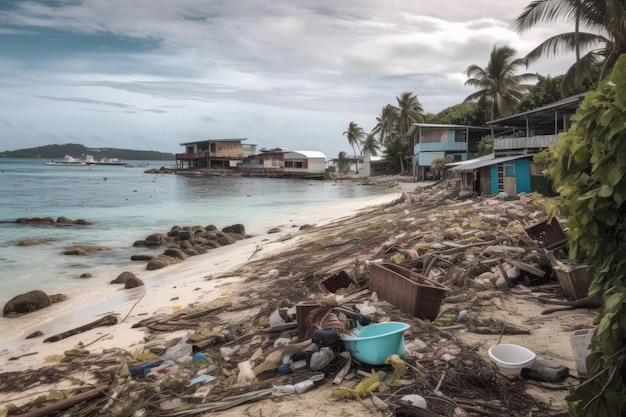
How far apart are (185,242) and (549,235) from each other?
44.0 ft

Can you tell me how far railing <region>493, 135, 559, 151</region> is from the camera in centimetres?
2286

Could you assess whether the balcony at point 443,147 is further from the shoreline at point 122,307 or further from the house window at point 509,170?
the shoreline at point 122,307

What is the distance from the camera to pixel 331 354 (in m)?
4.58

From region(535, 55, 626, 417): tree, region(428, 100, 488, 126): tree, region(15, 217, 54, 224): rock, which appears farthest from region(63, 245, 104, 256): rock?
region(428, 100, 488, 126): tree

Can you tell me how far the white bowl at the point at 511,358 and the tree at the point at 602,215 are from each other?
1497 millimetres

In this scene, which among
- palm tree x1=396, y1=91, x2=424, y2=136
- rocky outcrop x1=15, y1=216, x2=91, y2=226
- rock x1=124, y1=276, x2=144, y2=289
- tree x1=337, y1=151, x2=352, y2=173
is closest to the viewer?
rock x1=124, y1=276, x2=144, y2=289

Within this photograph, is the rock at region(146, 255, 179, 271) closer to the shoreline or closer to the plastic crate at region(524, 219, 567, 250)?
the shoreline

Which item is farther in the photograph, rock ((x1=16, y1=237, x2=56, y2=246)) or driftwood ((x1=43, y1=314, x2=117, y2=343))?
rock ((x1=16, y1=237, x2=56, y2=246))

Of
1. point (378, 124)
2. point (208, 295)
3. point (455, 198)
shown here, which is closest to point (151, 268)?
point (208, 295)

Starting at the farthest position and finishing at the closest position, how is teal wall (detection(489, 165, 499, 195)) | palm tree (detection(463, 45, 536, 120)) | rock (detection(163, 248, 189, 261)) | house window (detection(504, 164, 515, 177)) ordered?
palm tree (detection(463, 45, 536, 120)) < teal wall (detection(489, 165, 499, 195)) < house window (detection(504, 164, 515, 177)) < rock (detection(163, 248, 189, 261))

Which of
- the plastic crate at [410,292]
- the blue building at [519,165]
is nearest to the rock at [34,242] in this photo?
the plastic crate at [410,292]

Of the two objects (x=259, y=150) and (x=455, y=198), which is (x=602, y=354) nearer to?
(x=455, y=198)

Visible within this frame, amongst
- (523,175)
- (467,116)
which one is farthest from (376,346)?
(467,116)

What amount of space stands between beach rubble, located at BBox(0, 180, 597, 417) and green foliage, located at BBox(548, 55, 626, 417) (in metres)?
1.31
